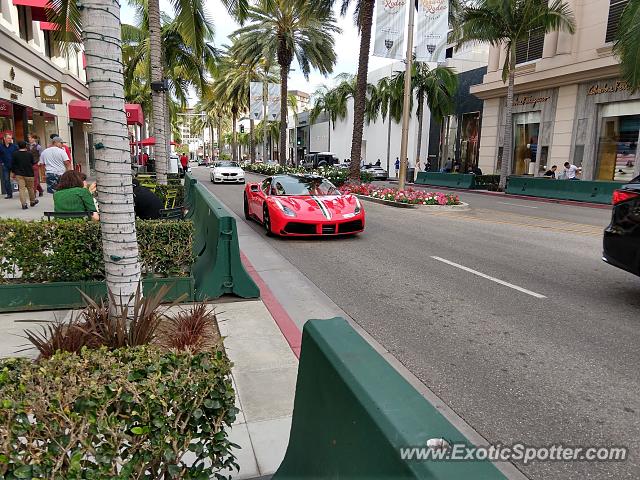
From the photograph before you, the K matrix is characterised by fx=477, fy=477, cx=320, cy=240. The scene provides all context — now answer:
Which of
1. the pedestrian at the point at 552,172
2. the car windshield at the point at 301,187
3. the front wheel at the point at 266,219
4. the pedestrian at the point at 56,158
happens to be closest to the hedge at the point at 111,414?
the front wheel at the point at 266,219

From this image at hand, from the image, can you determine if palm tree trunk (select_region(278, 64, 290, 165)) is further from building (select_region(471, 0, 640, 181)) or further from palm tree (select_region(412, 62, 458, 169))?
building (select_region(471, 0, 640, 181))

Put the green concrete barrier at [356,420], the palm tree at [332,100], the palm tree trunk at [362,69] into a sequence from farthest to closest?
the palm tree at [332,100] < the palm tree trunk at [362,69] < the green concrete barrier at [356,420]

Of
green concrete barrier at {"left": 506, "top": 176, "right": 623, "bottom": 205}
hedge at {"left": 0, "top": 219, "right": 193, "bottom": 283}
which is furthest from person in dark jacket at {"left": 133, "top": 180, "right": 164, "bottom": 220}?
green concrete barrier at {"left": 506, "top": 176, "right": 623, "bottom": 205}

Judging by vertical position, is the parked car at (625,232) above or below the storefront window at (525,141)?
below

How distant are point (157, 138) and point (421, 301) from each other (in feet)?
35.5

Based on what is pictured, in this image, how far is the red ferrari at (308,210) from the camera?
33.7 ft

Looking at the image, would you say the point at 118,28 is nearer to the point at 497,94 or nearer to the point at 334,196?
the point at 334,196

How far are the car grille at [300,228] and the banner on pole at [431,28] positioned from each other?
1185 centimetres

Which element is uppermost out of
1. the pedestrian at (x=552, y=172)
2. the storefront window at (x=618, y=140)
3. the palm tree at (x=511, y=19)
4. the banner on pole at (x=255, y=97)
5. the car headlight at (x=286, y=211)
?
the palm tree at (x=511, y=19)

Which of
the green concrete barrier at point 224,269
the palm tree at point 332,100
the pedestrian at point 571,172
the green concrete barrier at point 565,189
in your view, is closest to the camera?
the green concrete barrier at point 224,269

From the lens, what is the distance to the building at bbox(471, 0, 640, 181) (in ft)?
78.6

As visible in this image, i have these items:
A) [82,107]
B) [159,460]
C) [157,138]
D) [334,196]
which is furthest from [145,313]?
[82,107]

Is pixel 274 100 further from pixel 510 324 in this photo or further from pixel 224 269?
pixel 510 324

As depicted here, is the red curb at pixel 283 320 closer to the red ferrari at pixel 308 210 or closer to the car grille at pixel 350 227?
the red ferrari at pixel 308 210
